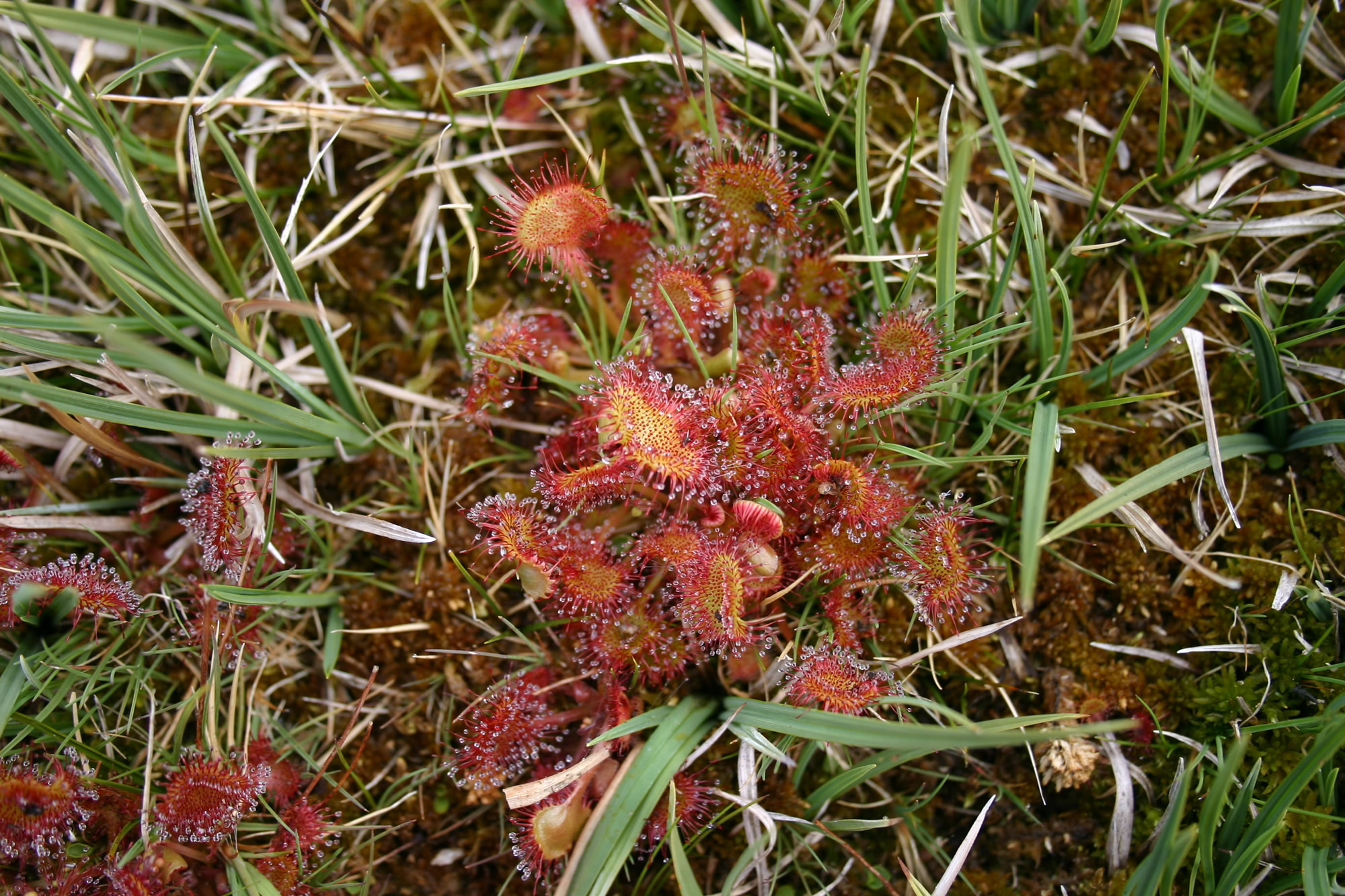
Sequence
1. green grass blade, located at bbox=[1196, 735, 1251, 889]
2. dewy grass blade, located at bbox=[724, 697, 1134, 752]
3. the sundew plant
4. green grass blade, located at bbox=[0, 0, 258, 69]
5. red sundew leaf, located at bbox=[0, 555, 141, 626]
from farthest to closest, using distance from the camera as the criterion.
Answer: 1. green grass blade, located at bbox=[0, 0, 258, 69]
2. red sundew leaf, located at bbox=[0, 555, 141, 626]
3. the sundew plant
4. green grass blade, located at bbox=[1196, 735, 1251, 889]
5. dewy grass blade, located at bbox=[724, 697, 1134, 752]

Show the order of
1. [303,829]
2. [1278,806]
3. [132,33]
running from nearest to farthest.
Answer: [1278,806], [303,829], [132,33]

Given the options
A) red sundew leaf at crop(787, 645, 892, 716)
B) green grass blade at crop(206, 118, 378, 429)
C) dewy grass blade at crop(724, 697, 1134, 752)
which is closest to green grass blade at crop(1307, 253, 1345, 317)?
dewy grass blade at crop(724, 697, 1134, 752)

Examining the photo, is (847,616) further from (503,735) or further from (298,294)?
(298,294)

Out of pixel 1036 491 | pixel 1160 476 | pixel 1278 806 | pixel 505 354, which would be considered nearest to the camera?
pixel 1036 491

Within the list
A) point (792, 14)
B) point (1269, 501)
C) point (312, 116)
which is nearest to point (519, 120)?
point (312, 116)

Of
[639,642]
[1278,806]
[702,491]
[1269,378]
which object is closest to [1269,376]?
[1269,378]

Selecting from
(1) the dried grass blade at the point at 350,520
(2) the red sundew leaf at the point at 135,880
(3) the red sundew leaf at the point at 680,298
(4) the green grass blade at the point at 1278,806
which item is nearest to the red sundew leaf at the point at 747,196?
(3) the red sundew leaf at the point at 680,298

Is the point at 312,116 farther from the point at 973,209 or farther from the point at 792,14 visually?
the point at 973,209

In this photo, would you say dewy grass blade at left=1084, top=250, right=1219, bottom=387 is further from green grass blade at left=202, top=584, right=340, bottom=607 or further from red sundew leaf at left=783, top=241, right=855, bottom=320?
green grass blade at left=202, top=584, right=340, bottom=607
